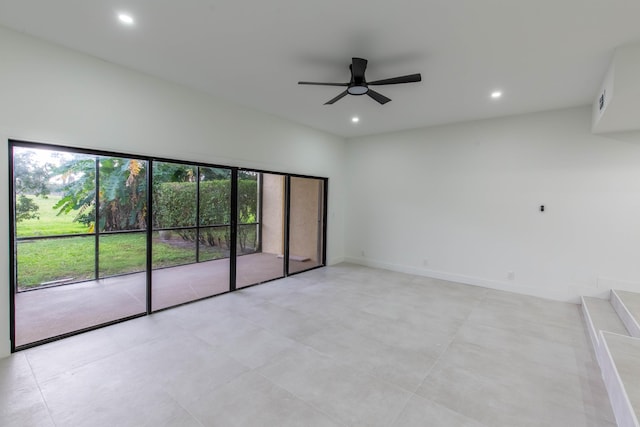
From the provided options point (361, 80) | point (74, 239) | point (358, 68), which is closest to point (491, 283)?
point (361, 80)

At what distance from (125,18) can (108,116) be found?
4.20 ft

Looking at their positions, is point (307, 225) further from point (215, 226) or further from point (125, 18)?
point (125, 18)

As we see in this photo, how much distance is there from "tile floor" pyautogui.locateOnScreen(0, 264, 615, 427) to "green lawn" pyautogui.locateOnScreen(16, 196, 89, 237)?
1.41 metres

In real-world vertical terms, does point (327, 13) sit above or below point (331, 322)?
above

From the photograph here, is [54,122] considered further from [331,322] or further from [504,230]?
[504,230]

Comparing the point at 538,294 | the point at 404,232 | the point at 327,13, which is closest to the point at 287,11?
the point at 327,13

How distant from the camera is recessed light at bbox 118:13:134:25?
8.53 ft

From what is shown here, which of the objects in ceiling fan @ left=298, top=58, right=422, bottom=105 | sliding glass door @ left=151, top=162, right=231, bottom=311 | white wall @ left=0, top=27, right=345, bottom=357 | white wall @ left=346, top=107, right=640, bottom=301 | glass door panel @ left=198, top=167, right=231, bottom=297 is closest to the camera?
white wall @ left=0, top=27, right=345, bottom=357

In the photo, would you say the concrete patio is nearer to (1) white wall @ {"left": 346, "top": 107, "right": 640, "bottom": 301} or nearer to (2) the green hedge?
(2) the green hedge

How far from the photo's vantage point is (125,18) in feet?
8.66

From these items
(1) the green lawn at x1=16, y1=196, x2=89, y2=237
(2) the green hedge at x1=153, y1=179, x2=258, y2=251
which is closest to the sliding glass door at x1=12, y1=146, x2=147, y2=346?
(1) the green lawn at x1=16, y1=196, x2=89, y2=237

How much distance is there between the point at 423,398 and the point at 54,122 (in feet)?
14.8

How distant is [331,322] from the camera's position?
378 centimetres

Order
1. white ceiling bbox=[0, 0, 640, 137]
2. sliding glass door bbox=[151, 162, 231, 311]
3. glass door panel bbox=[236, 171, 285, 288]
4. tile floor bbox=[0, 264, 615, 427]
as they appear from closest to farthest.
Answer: tile floor bbox=[0, 264, 615, 427] → white ceiling bbox=[0, 0, 640, 137] → sliding glass door bbox=[151, 162, 231, 311] → glass door panel bbox=[236, 171, 285, 288]
